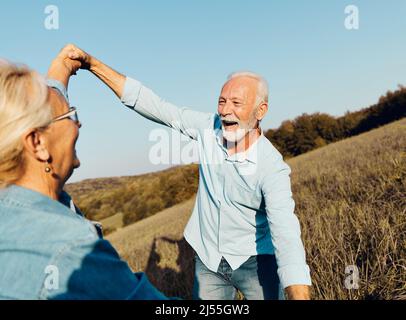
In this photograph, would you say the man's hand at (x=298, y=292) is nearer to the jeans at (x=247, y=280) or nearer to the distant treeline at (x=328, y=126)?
the jeans at (x=247, y=280)

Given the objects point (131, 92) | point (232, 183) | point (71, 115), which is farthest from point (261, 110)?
point (71, 115)

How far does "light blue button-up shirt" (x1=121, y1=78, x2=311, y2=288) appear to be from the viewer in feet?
7.79

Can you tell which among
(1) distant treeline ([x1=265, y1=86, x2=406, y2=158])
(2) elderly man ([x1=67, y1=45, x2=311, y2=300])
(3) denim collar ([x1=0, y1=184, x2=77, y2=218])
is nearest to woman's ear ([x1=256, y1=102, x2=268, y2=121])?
(2) elderly man ([x1=67, y1=45, x2=311, y2=300])

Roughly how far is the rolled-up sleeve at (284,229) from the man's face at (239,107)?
55 cm

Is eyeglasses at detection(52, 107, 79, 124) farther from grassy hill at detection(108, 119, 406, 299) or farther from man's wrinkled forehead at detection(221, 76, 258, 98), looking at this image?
grassy hill at detection(108, 119, 406, 299)

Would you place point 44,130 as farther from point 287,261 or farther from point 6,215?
point 287,261

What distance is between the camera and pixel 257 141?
9.15 ft

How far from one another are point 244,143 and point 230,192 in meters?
0.43

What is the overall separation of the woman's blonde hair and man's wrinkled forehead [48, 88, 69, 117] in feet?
0.20

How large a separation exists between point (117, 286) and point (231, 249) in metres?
1.87

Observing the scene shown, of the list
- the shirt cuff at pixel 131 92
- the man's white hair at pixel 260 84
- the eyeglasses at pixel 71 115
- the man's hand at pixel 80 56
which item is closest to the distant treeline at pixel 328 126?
the man's white hair at pixel 260 84

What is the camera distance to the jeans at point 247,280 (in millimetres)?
2768

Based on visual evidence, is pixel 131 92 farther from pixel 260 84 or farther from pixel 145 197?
pixel 145 197
